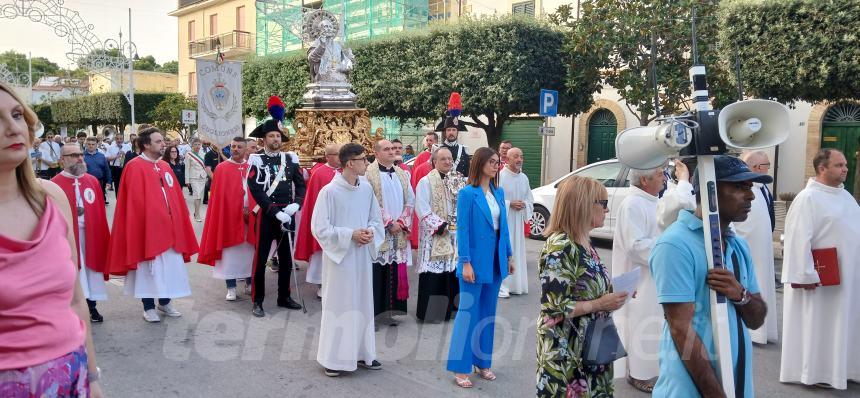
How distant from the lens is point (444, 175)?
704 cm

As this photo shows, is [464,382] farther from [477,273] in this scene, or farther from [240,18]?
[240,18]

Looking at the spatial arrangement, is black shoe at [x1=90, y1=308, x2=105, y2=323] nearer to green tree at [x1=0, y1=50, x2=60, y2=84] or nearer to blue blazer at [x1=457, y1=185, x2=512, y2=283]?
blue blazer at [x1=457, y1=185, x2=512, y2=283]

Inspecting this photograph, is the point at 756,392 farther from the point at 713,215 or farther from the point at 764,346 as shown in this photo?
the point at 713,215

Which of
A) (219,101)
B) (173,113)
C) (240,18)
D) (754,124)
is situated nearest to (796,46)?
(219,101)

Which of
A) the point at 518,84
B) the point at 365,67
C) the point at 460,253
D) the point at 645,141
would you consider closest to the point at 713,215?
the point at 645,141

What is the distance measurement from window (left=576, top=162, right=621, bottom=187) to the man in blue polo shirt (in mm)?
8907

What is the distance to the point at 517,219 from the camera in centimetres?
838

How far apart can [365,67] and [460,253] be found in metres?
16.5

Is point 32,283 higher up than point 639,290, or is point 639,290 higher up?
point 32,283

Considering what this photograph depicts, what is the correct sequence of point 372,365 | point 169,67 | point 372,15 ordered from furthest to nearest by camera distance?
1. point 169,67
2. point 372,15
3. point 372,365

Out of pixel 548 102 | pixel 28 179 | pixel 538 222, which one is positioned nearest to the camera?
pixel 28 179

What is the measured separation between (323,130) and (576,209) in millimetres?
6747

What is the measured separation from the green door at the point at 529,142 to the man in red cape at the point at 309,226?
17419 mm

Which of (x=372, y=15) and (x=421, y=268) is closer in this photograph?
Result: (x=421, y=268)
